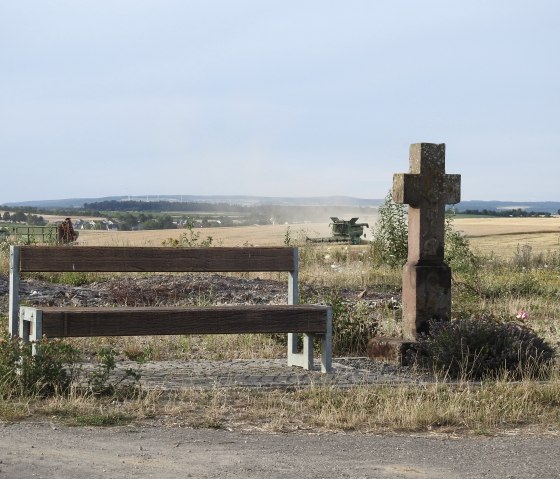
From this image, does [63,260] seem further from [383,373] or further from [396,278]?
[396,278]

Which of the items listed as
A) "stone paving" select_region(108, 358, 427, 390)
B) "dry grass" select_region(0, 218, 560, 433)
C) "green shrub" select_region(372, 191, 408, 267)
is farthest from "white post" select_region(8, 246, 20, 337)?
"green shrub" select_region(372, 191, 408, 267)

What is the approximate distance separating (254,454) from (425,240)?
4452mm

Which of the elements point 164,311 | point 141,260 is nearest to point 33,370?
point 164,311

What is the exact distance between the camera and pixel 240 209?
429ft

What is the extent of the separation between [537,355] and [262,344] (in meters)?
3.15

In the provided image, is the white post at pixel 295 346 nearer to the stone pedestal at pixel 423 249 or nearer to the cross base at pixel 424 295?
the stone pedestal at pixel 423 249

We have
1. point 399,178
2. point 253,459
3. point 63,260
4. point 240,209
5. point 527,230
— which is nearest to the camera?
point 253,459

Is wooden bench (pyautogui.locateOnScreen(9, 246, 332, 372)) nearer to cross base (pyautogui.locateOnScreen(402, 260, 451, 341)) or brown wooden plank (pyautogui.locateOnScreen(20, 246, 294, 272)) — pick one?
brown wooden plank (pyautogui.locateOnScreen(20, 246, 294, 272))

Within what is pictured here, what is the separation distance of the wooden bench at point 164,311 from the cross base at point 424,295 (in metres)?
1.13

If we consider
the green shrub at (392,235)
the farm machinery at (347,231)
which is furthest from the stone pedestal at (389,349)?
the farm machinery at (347,231)

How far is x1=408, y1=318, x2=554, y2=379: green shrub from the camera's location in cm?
970

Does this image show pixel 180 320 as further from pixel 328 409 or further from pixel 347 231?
pixel 347 231

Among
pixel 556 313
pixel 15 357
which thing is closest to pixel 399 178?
pixel 15 357

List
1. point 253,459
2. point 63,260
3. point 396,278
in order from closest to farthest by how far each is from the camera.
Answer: point 253,459
point 63,260
point 396,278
